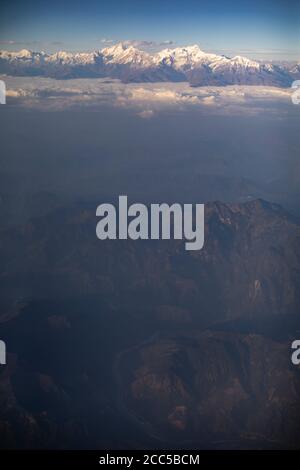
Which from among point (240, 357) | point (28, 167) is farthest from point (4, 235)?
point (240, 357)

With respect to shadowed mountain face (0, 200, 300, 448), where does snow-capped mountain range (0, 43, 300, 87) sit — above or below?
above

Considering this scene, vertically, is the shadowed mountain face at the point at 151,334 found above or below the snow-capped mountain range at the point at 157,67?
below

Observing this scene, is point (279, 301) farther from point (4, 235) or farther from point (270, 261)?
point (4, 235)
